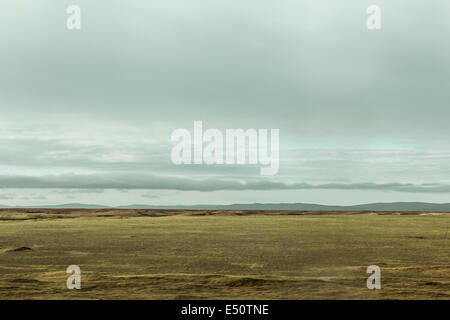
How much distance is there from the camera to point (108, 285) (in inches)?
657

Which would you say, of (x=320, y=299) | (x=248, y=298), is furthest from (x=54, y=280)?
(x=320, y=299)

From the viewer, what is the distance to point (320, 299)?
14695 mm

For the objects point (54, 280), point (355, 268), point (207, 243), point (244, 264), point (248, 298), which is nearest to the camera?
point (248, 298)

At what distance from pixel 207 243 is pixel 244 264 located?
1063 cm

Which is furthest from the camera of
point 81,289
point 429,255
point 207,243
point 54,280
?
point 207,243

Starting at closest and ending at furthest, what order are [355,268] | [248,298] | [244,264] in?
1. [248,298]
2. [355,268]
3. [244,264]

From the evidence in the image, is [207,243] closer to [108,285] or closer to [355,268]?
[355,268]

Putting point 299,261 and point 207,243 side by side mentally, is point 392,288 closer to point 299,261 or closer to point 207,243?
point 299,261

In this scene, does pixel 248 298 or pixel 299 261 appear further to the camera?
pixel 299 261
